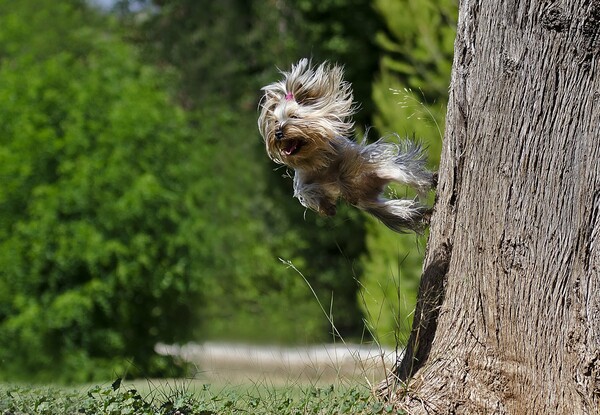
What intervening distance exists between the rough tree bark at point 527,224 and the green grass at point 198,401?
42 centimetres

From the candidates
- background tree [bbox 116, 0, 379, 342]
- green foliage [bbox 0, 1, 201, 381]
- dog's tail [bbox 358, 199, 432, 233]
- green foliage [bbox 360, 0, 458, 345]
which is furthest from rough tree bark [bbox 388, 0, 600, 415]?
background tree [bbox 116, 0, 379, 342]

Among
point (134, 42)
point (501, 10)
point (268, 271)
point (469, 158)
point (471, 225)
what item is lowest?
point (268, 271)

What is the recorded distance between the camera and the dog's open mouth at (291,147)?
6.27 metres

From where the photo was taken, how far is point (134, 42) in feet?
64.1

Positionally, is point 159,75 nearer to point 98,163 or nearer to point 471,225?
point 98,163

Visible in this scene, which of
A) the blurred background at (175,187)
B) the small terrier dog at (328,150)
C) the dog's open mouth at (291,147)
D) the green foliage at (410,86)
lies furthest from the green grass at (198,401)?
the green foliage at (410,86)

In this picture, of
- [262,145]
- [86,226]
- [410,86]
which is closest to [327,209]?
[410,86]

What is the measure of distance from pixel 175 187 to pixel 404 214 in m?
9.41

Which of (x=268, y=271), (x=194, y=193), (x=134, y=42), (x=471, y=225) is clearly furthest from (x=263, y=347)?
(x=134, y=42)

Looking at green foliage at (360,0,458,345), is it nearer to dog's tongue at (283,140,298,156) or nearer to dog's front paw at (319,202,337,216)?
dog's front paw at (319,202,337,216)

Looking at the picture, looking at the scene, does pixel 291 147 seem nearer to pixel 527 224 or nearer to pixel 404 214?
pixel 404 214

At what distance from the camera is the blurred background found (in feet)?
43.0

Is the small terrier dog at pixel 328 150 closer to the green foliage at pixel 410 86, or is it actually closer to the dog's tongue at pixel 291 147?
the dog's tongue at pixel 291 147

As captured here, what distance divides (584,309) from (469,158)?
3.16ft
